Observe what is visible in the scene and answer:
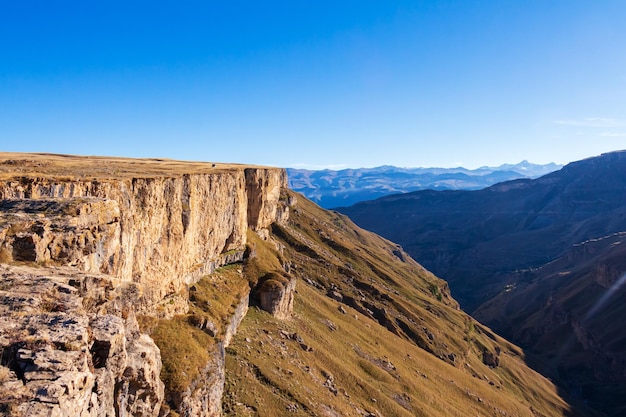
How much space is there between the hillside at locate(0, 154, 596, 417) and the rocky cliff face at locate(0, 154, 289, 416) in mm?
83

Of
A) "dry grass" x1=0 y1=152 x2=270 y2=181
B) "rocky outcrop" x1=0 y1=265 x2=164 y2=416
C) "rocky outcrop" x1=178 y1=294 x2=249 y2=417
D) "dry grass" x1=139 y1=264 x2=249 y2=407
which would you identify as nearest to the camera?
"rocky outcrop" x1=0 y1=265 x2=164 y2=416

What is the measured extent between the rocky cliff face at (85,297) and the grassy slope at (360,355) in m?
12.0

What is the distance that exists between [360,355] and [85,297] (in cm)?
8272

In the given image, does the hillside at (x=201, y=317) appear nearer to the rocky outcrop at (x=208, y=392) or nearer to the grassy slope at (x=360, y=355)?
the rocky outcrop at (x=208, y=392)

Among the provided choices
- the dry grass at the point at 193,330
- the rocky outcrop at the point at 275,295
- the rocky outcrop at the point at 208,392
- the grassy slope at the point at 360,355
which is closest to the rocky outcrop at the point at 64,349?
the rocky outcrop at the point at 208,392

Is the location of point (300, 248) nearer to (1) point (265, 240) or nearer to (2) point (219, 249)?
(1) point (265, 240)

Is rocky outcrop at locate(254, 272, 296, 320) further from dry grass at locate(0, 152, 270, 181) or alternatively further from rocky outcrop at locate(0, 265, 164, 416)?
rocky outcrop at locate(0, 265, 164, 416)

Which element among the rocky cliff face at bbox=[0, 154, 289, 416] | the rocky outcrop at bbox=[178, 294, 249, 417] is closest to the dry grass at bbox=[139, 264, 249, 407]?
the rocky outcrop at bbox=[178, 294, 249, 417]

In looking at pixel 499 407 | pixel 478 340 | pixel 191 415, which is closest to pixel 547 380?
pixel 478 340

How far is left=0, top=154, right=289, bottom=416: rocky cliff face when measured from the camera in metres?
13.9

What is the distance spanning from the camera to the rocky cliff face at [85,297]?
13.9 m

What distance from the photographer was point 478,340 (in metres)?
168

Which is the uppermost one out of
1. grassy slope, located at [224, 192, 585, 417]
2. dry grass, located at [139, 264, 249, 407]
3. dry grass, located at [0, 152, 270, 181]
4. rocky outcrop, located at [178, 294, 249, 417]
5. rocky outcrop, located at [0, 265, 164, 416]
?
dry grass, located at [0, 152, 270, 181]

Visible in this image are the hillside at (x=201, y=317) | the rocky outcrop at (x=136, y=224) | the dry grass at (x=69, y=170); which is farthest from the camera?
the dry grass at (x=69, y=170)
